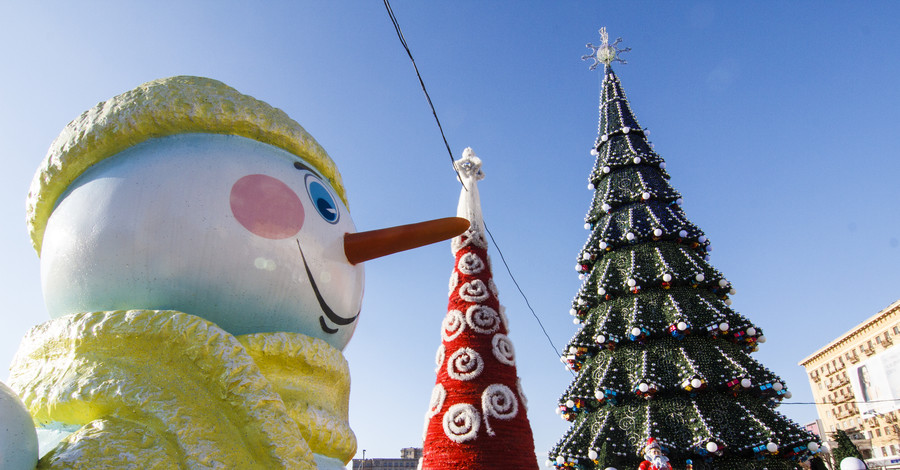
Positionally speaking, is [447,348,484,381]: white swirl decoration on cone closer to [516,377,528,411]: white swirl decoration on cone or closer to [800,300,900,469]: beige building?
[516,377,528,411]: white swirl decoration on cone

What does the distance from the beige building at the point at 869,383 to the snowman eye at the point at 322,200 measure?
30.8 metres

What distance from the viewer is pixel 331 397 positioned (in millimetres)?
→ 2318

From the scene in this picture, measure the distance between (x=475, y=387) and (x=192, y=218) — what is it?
333 cm

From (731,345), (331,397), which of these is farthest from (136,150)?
(731,345)

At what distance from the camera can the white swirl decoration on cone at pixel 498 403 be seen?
4.63 metres

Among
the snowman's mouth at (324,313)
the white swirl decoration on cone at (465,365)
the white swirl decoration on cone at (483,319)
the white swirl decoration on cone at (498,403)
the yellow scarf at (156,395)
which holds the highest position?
the white swirl decoration on cone at (483,319)

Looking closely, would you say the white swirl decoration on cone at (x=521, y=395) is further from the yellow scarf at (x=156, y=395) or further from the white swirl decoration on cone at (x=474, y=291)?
the yellow scarf at (x=156, y=395)

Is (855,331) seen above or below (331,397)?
above

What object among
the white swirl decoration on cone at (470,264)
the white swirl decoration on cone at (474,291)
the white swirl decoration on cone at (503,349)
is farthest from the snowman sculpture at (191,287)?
the white swirl decoration on cone at (470,264)

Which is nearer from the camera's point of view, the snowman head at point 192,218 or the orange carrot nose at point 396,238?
the snowman head at point 192,218

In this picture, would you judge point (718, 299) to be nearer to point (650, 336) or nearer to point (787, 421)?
point (650, 336)

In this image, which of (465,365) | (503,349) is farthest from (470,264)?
(465,365)

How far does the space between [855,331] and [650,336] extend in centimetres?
3578

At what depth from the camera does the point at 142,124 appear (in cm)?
228
